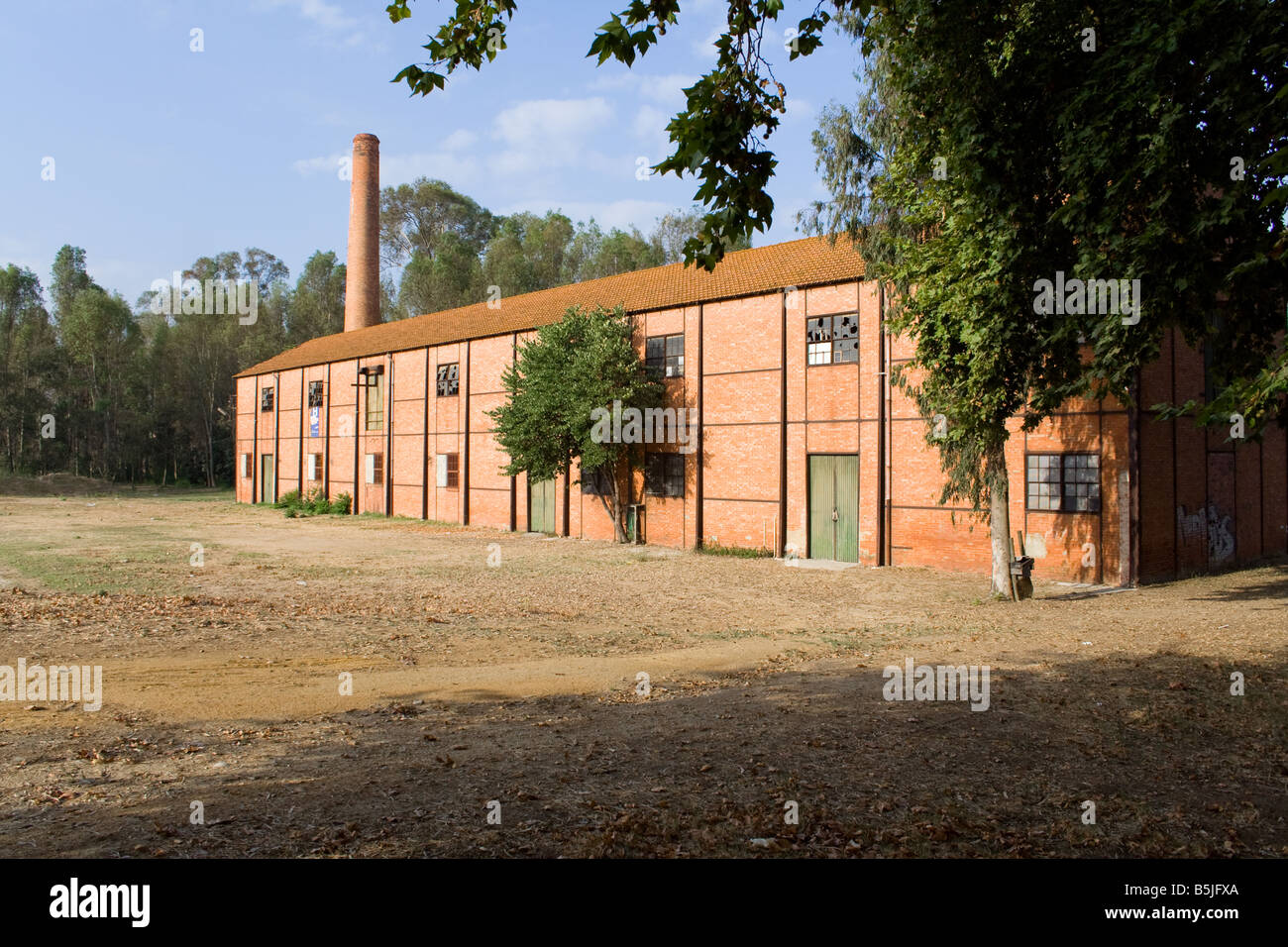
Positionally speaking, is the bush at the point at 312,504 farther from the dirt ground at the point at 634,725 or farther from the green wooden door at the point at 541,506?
the dirt ground at the point at 634,725

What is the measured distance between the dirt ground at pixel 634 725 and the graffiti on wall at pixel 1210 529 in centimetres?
242

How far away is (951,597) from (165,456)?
6172 centimetres

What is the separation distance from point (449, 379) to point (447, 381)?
0.14 m

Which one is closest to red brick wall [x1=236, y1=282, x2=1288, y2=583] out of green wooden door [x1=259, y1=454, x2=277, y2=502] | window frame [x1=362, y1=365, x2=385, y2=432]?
window frame [x1=362, y1=365, x2=385, y2=432]

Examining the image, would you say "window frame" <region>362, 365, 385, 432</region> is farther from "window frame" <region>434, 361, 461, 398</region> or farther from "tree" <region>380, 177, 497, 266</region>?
"tree" <region>380, 177, 497, 266</region>

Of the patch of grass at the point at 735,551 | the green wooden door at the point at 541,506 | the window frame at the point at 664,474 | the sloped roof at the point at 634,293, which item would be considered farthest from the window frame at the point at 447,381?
the patch of grass at the point at 735,551

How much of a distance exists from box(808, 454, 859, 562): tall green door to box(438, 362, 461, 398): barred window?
16.2m

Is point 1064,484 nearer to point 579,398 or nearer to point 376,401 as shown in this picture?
point 579,398

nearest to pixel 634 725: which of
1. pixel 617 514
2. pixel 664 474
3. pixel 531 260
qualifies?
pixel 664 474

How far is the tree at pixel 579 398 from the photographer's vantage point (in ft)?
74.2

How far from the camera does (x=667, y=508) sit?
76.6ft
